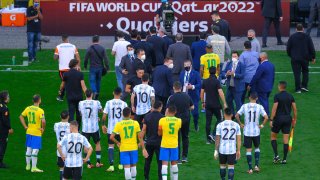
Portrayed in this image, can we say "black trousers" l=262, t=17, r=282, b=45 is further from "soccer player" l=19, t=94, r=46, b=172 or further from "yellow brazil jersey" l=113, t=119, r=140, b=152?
"yellow brazil jersey" l=113, t=119, r=140, b=152

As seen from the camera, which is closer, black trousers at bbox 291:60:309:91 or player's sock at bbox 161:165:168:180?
player's sock at bbox 161:165:168:180

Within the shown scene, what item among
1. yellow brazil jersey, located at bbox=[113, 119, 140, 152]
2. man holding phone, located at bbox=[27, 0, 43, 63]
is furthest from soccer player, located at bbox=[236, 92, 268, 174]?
man holding phone, located at bbox=[27, 0, 43, 63]

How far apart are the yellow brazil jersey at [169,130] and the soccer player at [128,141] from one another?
0.50 m

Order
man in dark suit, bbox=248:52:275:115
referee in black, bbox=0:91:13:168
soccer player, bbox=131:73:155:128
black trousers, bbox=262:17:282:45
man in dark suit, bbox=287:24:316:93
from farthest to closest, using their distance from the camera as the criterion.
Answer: black trousers, bbox=262:17:282:45 → man in dark suit, bbox=287:24:316:93 → man in dark suit, bbox=248:52:275:115 → soccer player, bbox=131:73:155:128 → referee in black, bbox=0:91:13:168

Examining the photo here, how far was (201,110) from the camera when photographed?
Result: 29.5 meters

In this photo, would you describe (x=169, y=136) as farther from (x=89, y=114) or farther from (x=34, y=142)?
(x=34, y=142)

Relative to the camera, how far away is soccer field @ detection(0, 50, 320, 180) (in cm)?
2330

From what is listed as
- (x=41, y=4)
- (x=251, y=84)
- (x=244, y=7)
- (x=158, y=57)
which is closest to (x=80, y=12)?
(x=41, y=4)

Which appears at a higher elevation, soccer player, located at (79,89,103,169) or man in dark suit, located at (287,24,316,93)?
man in dark suit, located at (287,24,316,93)

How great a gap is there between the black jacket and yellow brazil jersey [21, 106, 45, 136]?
34.1 ft

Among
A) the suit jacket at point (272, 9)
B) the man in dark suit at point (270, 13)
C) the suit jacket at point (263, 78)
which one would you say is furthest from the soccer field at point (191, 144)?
the suit jacket at point (272, 9)

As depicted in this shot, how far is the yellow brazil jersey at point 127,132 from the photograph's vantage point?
21.5 m

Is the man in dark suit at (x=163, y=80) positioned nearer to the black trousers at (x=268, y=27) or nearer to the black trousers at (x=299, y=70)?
the black trousers at (x=299, y=70)

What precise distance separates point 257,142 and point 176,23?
1731 cm
